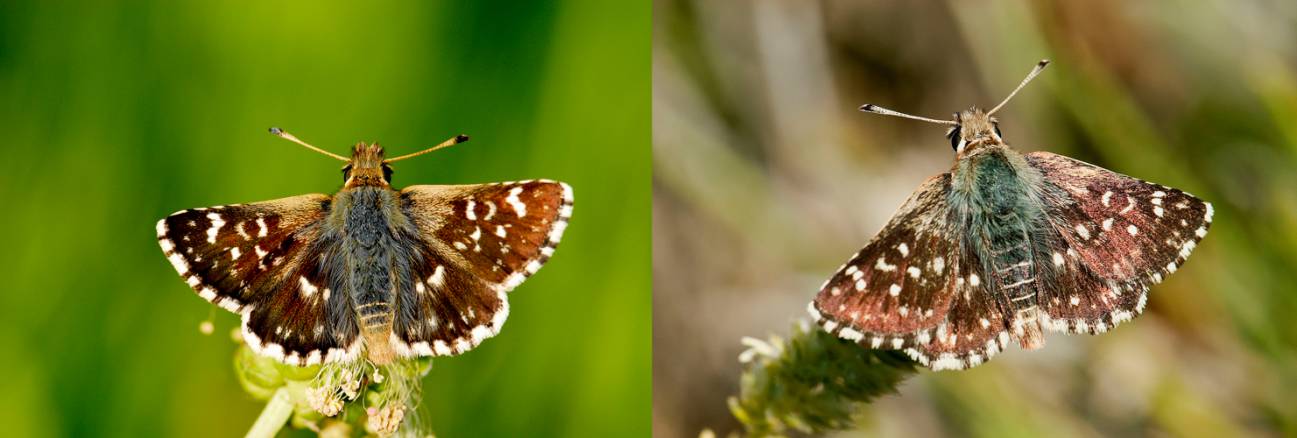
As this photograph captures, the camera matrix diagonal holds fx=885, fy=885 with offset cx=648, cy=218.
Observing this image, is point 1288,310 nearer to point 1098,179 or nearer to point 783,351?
point 1098,179

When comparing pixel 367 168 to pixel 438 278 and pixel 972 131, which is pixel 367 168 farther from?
pixel 972 131

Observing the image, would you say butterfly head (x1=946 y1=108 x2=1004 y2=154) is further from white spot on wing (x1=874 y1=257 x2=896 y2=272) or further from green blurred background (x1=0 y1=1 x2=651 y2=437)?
green blurred background (x1=0 y1=1 x2=651 y2=437)

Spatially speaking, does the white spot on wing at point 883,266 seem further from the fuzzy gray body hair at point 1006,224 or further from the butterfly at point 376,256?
the butterfly at point 376,256

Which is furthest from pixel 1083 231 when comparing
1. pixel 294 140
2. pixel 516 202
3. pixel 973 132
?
pixel 294 140

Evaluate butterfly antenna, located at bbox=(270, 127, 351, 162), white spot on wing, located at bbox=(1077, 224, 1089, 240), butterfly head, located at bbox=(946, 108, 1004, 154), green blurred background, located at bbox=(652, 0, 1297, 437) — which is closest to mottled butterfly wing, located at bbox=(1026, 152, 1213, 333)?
white spot on wing, located at bbox=(1077, 224, 1089, 240)

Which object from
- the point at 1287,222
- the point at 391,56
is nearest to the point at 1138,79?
the point at 1287,222

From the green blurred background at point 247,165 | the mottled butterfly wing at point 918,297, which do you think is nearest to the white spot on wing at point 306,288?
the green blurred background at point 247,165

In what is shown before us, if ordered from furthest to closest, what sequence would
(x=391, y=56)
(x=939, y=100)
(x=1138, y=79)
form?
(x=939, y=100) → (x=1138, y=79) → (x=391, y=56)
